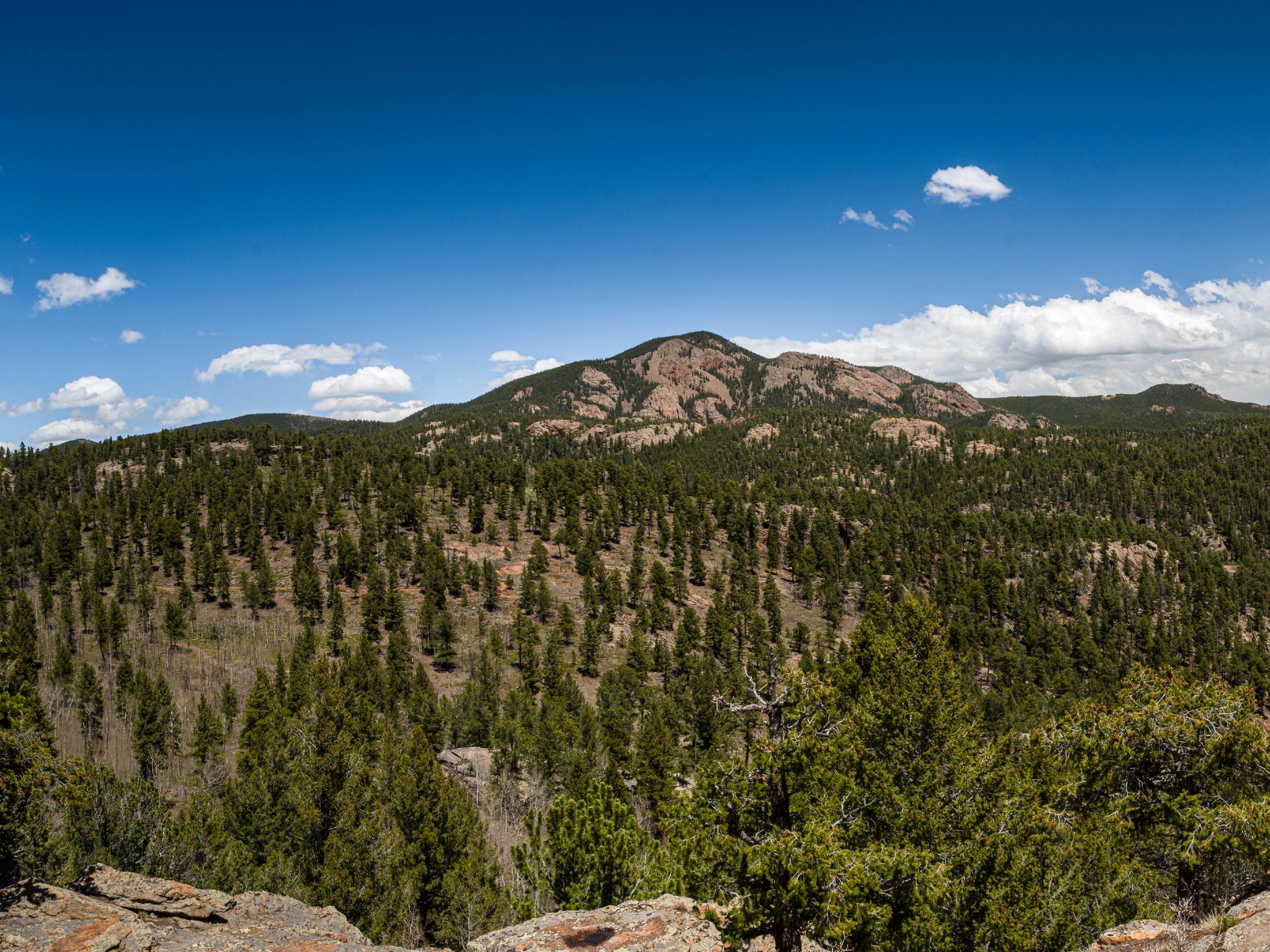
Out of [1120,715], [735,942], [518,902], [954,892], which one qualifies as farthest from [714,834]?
[1120,715]

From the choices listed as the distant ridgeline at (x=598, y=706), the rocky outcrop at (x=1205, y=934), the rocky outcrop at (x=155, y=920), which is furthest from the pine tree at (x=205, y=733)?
the rocky outcrop at (x=1205, y=934)

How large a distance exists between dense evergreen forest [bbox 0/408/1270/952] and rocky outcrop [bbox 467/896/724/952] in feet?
10.7

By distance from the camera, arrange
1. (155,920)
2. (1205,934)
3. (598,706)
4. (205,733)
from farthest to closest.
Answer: (598,706), (205,733), (155,920), (1205,934)

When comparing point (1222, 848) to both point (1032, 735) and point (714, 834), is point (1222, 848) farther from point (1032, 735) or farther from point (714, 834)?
point (714, 834)

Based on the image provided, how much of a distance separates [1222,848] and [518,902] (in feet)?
74.1

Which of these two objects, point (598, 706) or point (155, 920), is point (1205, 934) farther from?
point (598, 706)

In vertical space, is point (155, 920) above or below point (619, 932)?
above

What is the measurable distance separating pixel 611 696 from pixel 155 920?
211ft

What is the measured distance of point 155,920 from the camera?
18188 millimetres

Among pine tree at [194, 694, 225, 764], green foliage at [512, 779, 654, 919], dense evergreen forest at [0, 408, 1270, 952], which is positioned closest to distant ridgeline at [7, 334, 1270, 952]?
green foliage at [512, 779, 654, 919]

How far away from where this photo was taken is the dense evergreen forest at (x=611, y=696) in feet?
57.5

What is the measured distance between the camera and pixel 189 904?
1941 cm

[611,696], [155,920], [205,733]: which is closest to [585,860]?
[155,920]

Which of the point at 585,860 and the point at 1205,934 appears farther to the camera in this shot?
the point at 585,860
